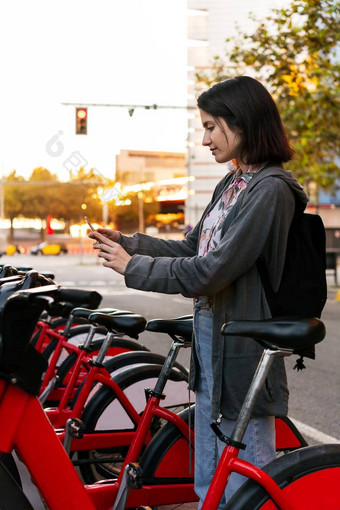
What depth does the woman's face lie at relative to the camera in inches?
101

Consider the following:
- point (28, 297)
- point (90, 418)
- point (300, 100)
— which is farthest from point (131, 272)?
point (300, 100)

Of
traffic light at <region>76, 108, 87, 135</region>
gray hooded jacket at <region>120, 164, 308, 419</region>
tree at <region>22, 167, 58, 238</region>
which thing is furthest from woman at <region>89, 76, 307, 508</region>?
tree at <region>22, 167, 58, 238</region>

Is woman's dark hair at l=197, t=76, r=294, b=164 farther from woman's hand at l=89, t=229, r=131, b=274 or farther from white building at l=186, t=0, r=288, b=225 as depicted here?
white building at l=186, t=0, r=288, b=225

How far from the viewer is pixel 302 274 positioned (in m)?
2.41

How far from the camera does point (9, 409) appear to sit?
6.72 ft

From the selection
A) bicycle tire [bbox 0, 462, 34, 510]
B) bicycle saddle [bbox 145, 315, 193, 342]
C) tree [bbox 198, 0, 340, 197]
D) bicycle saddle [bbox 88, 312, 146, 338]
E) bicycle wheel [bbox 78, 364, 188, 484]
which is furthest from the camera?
tree [bbox 198, 0, 340, 197]

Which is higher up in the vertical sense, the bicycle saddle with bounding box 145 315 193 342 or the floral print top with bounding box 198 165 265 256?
the floral print top with bounding box 198 165 265 256

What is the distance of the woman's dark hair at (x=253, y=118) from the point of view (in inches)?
98.7

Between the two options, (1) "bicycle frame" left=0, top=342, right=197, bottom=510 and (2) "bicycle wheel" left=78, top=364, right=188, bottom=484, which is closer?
(1) "bicycle frame" left=0, top=342, right=197, bottom=510

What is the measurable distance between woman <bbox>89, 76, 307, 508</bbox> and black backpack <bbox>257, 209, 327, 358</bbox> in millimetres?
31

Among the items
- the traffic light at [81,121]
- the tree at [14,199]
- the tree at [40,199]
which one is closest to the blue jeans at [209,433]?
the traffic light at [81,121]

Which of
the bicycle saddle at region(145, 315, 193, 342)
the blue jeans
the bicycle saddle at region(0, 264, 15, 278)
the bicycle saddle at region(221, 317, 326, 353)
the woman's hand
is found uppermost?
the woman's hand

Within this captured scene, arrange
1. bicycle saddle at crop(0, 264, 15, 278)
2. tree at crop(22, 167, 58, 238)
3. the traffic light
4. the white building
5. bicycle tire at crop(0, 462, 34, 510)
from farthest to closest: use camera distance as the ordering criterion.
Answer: tree at crop(22, 167, 58, 238), the white building, the traffic light, bicycle saddle at crop(0, 264, 15, 278), bicycle tire at crop(0, 462, 34, 510)

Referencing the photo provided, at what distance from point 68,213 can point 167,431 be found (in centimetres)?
7615
